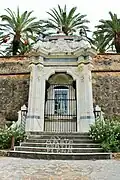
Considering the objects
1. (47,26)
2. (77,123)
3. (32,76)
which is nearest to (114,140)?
(77,123)

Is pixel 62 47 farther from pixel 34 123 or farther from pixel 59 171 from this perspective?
pixel 59 171

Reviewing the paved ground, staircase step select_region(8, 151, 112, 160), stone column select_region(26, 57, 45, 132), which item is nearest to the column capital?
stone column select_region(26, 57, 45, 132)

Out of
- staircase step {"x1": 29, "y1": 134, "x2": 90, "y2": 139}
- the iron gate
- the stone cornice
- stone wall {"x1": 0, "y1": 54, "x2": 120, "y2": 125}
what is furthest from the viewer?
stone wall {"x1": 0, "y1": 54, "x2": 120, "y2": 125}

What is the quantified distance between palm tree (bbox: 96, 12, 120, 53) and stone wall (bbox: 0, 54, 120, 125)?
5139 mm

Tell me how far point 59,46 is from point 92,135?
22.5ft

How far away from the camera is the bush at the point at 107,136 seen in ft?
31.7

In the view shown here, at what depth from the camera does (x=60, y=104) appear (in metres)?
15.6

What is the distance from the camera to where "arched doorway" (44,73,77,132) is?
48.0ft

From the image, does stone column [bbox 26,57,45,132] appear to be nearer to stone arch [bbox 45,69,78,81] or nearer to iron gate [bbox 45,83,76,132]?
stone arch [bbox 45,69,78,81]

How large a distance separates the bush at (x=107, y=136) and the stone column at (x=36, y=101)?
369 cm

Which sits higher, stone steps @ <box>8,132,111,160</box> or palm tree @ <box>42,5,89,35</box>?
palm tree @ <box>42,5,89,35</box>

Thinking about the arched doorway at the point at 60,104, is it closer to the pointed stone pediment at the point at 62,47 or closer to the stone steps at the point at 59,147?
the pointed stone pediment at the point at 62,47

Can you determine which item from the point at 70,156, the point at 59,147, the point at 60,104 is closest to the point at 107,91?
the point at 60,104

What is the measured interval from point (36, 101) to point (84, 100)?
108 inches
